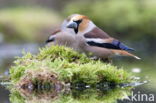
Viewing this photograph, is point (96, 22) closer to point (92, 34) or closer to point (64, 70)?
point (92, 34)

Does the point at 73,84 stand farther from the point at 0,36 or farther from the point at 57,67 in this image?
the point at 0,36

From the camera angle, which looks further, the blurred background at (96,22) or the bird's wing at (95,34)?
the blurred background at (96,22)

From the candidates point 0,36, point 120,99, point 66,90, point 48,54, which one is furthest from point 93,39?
point 0,36

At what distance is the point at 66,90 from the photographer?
10430mm

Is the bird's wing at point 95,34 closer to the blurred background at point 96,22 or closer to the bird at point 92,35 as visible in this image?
the bird at point 92,35

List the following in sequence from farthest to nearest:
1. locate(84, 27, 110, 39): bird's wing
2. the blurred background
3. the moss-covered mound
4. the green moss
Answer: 1. the blurred background
2. locate(84, 27, 110, 39): bird's wing
3. the moss-covered mound
4. the green moss

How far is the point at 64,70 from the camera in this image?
10.7 metres

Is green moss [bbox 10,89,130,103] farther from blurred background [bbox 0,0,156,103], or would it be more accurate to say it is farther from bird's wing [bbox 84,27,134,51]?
blurred background [bbox 0,0,156,103]

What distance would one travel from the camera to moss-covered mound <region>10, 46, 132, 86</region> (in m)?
10.6

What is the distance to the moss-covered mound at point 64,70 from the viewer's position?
34.6 ft

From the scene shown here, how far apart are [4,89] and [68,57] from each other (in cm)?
130

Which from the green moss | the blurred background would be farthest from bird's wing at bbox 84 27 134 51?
the blurred background

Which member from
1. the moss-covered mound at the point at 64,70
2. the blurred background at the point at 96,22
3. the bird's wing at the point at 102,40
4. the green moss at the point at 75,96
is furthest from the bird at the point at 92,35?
the blurred background at the point at 96,22

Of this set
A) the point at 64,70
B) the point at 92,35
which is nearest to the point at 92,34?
the point at 92,35
